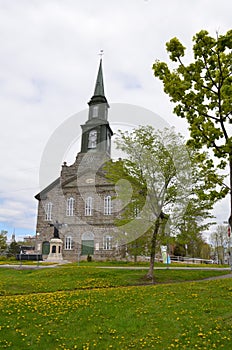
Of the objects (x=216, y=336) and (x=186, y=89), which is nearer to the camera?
(x=216, y=336)

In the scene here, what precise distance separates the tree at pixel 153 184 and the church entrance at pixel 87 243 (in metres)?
→ 24.6

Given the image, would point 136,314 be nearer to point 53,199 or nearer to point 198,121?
point 198,121

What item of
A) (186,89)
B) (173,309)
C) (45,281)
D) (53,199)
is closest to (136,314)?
→ (173,309)

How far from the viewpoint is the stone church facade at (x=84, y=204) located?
44.8 m

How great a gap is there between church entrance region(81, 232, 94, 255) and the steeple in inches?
537

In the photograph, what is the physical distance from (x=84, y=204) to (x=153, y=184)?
93.0 feet

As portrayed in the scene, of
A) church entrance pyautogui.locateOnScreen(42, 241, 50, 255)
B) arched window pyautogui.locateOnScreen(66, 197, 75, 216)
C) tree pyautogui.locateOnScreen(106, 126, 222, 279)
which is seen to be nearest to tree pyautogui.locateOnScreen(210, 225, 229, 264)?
arched window pyautogui.locateOnScreen(66, 197, 75, 216)

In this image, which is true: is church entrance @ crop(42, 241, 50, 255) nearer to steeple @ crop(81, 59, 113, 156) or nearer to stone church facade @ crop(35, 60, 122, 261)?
stone church facade @ crop(35, 60, 122, 261)

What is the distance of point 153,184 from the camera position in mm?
20453

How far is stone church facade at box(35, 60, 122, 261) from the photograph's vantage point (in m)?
44.8

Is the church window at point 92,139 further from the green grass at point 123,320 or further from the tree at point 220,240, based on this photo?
the green grass at point 123,320

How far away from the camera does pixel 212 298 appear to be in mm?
11742

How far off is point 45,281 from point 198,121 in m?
12.5

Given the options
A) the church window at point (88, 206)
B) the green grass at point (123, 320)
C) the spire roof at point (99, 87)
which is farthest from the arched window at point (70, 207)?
the green grass at point (123, 320)
